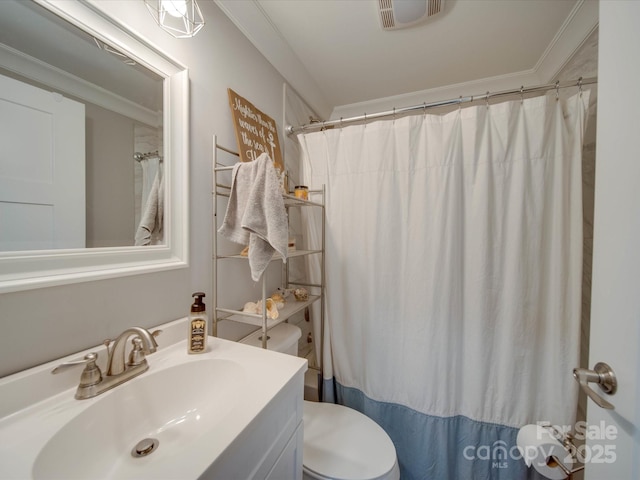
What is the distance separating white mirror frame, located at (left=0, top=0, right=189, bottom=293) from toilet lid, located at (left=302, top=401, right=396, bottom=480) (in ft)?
2.95

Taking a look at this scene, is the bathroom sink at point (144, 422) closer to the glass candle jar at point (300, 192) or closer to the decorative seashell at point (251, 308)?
the decorative seashell at point (251, 308)

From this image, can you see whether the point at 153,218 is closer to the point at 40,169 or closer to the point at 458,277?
the point at 40,169

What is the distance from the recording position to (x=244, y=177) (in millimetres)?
891

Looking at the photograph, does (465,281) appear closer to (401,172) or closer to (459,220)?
(459,220)

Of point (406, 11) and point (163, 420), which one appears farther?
point (406, 11)

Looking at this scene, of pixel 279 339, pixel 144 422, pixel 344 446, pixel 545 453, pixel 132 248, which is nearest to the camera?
pixel 144 422

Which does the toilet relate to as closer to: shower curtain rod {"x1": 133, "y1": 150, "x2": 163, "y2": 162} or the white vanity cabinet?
the white vanity cabinet

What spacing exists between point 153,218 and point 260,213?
1.17 ft

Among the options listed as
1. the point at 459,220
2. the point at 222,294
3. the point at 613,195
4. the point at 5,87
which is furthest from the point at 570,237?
the point at 5,87

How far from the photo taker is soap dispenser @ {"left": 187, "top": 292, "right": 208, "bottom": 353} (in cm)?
74

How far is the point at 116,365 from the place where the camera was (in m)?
0.61

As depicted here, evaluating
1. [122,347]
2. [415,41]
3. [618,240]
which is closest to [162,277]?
[122,347]

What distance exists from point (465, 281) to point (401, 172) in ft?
2.12

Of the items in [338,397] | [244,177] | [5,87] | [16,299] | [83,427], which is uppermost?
[5,87]
